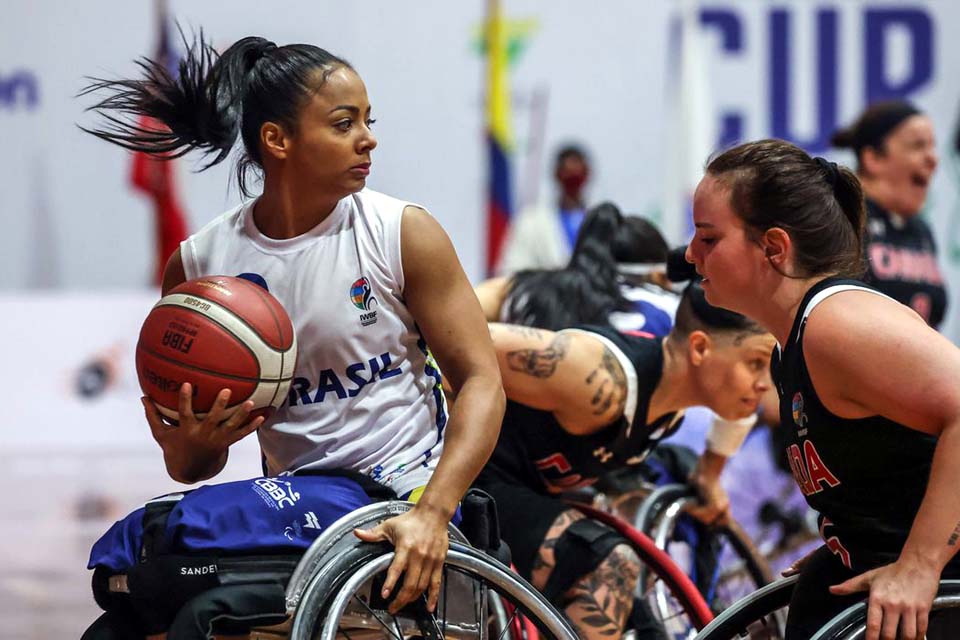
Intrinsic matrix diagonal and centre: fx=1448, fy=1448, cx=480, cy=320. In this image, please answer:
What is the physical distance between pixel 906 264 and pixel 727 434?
1.62 meters

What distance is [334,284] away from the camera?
8.98 feet

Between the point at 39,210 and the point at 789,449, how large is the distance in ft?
33.5

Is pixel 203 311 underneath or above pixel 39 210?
above

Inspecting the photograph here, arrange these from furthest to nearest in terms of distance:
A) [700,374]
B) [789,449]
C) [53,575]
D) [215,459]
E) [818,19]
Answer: [818,19] < [53,575] < [700,374] < [215,459] < [789,449]

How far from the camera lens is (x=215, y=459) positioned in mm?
2746

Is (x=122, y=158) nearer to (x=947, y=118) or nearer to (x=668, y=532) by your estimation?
(x=947, y=118)

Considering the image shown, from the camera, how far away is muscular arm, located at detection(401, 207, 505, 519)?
2666 mm

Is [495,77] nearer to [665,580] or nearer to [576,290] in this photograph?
[576,290]

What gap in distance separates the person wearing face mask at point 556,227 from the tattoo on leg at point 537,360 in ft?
18.1

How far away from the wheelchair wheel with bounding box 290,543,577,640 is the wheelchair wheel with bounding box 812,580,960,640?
50 cm

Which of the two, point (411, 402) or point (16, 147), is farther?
point (16, 147)

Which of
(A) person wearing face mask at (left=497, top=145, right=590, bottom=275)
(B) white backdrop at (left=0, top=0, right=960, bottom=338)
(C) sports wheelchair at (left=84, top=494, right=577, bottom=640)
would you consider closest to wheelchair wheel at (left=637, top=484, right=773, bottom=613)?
(C) sports wheelchair at (left=84, top=494, right=577, bottom=640)

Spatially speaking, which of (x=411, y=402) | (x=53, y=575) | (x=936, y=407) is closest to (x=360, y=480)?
(x=411, y=402)

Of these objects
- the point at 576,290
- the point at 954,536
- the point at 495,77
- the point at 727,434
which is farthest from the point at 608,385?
the point at 495,77
